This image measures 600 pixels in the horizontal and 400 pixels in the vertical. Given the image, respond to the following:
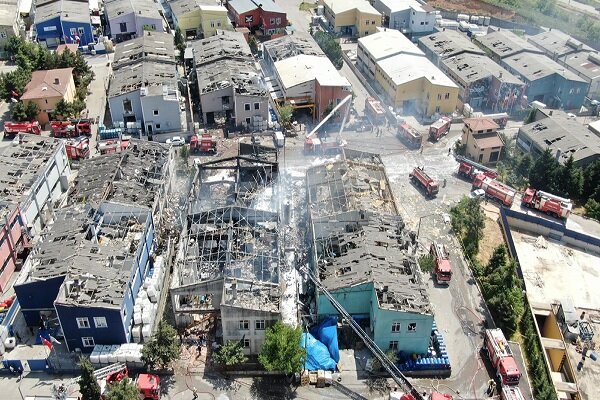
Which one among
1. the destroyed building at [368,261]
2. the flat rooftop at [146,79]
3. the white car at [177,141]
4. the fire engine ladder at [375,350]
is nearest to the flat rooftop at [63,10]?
the flat rooftop at [146,79]

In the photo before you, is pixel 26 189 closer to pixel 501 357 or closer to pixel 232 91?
pixel 232 91

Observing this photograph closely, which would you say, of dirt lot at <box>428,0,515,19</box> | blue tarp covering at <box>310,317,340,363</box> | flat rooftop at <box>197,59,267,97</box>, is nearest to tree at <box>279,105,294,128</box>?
flat rooftop at <box>197,59,267,97</box>

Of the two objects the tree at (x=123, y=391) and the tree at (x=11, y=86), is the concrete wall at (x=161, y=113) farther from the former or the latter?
the tree at (x=123, y=391)

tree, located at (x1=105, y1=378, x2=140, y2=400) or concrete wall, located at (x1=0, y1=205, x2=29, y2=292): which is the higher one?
concrete wall, located at (x1=0, y1=205, x2=29, y2=292)

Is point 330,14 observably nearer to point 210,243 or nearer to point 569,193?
point 569,193

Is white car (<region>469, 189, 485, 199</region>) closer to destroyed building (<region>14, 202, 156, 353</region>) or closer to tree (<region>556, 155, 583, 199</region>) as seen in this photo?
tree (<region>556, 155, 583, 199</region>)

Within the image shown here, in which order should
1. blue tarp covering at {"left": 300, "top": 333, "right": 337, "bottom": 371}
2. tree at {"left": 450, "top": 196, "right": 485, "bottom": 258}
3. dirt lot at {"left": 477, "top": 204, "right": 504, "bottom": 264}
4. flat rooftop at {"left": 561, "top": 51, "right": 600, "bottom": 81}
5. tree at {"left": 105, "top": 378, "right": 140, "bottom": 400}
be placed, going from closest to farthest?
1. tree at {"left": 105, "top": 378, "right": 140, "bottom": 400}
2. blue tarp covering at {"left": 300, "top": 333, "right": 337, "bottom": 371}
3. tree at {"left": 450, "top": 196, "right": 485, "bottom": 258}
4. dirt lot at {"left": 477, "top": 204, "right": 504, "bottom": 264}
5. flat rooftop at {"left": 561, "top": 51, "right": 600, "bottom": 81}
